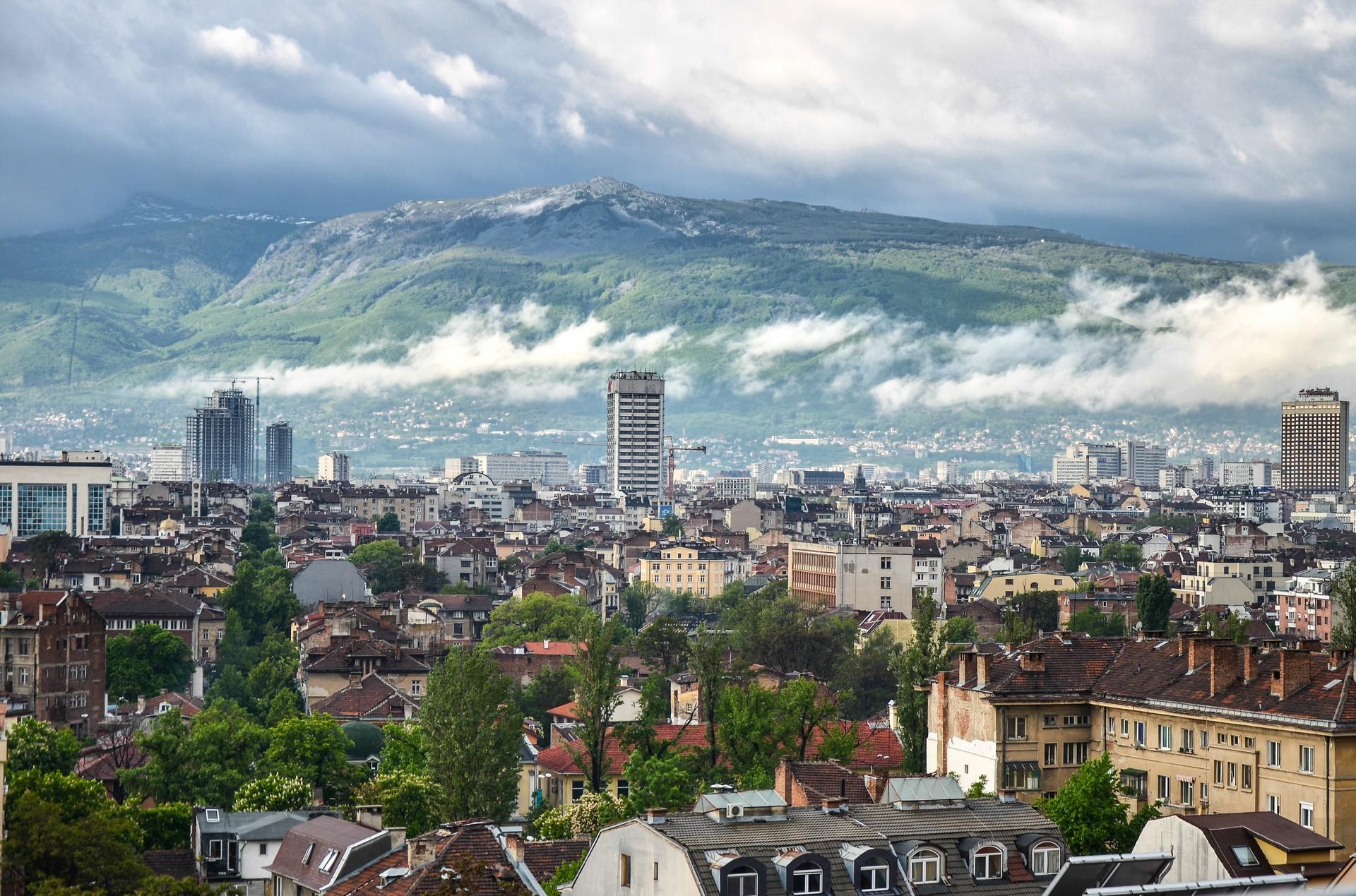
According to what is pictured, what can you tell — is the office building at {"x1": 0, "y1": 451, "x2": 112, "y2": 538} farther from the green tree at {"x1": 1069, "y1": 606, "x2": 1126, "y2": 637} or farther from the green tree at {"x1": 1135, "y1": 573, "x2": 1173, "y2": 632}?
the green tree at {"x1": 1135, "y1": 573, "x2": 1173, "y2": 632}

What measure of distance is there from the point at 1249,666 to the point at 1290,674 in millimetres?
2244

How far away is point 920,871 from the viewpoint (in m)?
36.2

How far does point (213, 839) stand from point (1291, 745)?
23508 mm

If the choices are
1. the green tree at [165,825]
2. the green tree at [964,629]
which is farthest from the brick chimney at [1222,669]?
the green tree at [964,629]

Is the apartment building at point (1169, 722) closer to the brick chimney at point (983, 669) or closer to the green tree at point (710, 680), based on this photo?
the brick chimney at point (983, 669)

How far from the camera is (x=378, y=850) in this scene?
41000 mm

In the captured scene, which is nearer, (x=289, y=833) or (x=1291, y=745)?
(x=289, y=833)

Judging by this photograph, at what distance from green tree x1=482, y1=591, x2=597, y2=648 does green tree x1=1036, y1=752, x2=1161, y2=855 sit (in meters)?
66.7

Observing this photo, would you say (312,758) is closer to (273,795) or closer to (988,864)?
(273,795)

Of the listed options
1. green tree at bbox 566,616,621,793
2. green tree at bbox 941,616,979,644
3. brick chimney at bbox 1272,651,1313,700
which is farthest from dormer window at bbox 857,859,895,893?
green tree at bbox 941,616,979,644

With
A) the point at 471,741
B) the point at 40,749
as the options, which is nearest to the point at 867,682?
the point at 471,741

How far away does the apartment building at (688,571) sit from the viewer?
566 feet

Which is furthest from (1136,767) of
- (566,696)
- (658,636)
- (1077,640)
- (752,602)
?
(752,602)

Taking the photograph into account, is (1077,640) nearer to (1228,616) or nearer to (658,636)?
(658,636)
